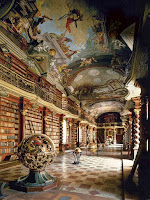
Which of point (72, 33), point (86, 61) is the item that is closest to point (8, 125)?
point (72, 33)

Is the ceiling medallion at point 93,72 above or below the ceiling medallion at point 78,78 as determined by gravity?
above

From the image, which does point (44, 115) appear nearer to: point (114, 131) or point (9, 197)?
point (9, 197)

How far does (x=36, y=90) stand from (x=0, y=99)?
3286 millimetres

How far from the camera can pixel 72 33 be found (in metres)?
9.75

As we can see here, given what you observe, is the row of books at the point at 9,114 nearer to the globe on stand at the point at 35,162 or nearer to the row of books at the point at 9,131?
the row of books at the point at 9,131

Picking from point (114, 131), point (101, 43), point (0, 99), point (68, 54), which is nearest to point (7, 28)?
point (0, 99)

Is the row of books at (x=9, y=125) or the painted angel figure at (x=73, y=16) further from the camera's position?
the painted angel figure at (x=73, y=16)

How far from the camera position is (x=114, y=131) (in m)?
36.4

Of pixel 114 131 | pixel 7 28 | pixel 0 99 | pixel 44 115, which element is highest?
pixel 7 28

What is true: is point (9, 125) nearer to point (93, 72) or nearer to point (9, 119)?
point (9, 119)

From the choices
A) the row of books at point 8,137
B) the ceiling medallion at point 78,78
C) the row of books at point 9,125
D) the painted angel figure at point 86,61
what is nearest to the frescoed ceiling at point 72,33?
the painted angel figure at point 86,61

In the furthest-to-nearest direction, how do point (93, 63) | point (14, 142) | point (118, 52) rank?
point (93, 63)
point (118, 52)
point (14, 142)

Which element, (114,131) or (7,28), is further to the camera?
(114,131)

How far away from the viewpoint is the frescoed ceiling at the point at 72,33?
7.54 meters
